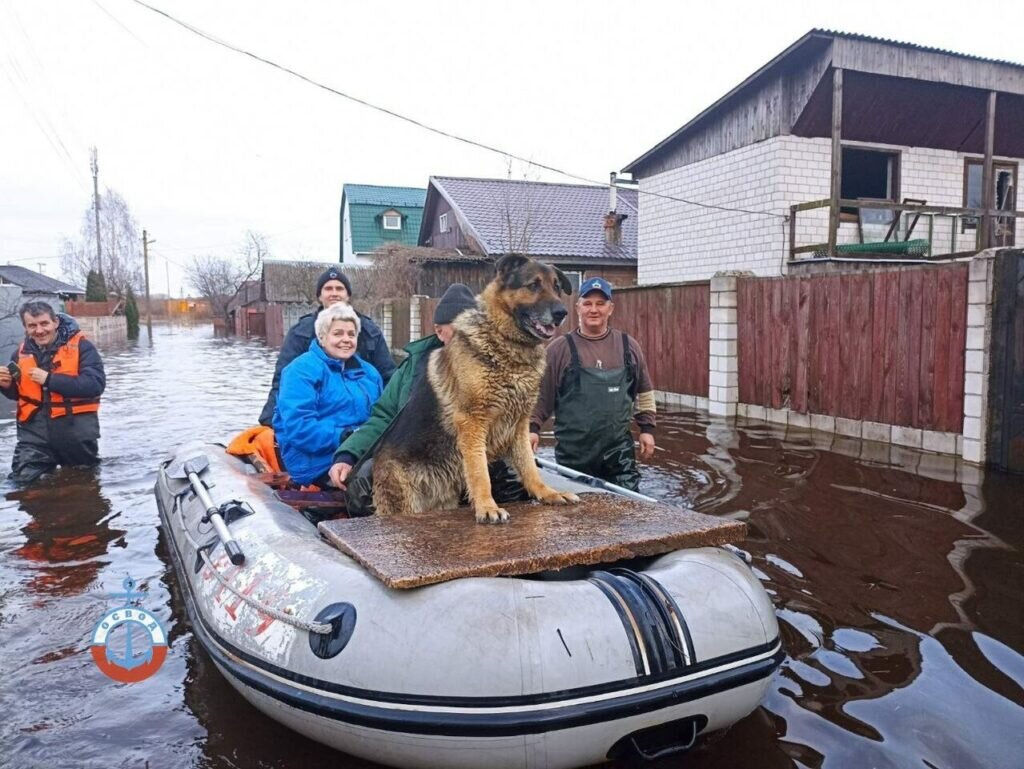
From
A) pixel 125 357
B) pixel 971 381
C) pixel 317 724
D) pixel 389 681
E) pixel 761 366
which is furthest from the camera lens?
pixel 125 357

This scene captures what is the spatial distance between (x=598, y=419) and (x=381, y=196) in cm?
4349

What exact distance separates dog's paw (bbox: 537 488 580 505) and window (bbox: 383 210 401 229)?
139ft

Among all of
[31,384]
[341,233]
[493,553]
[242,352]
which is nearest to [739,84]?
[31,384]

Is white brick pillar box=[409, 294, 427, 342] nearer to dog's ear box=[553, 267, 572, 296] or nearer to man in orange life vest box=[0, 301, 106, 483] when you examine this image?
man in orange life vest box=[0, 301, 106, 483]

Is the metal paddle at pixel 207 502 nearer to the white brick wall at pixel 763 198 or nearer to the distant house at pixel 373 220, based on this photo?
the white brick wall at pixel 763 198

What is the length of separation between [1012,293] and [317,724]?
760 centimetres

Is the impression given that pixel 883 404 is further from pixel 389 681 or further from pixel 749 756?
pixel 389 681

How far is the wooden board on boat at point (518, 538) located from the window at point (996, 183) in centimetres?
1811

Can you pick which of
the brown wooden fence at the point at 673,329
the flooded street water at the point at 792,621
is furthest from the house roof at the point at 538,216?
the flooded street water at the point at 792,621

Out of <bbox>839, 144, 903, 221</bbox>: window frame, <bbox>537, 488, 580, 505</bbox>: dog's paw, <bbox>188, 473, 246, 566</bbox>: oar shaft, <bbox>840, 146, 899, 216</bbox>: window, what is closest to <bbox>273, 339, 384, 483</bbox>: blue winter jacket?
<bbox>188, 473, 246, 566</bbox>: oar shaft

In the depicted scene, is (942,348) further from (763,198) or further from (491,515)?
(763,198)

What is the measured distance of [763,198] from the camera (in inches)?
640

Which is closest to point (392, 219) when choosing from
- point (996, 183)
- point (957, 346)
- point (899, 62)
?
point (996, 183)

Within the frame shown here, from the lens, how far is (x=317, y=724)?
9.37 feet
